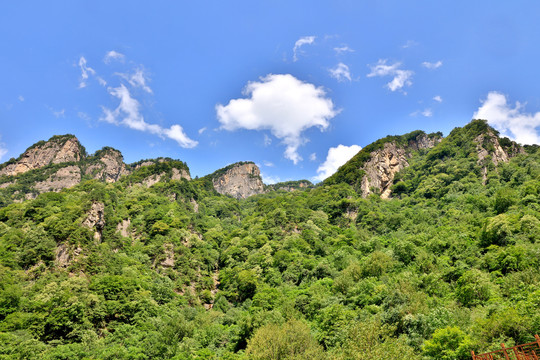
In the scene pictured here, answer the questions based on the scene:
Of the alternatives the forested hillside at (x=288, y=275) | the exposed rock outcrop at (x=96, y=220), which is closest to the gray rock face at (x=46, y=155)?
the forested hillside at (x=288, y=275)

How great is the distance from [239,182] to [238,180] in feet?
5.11

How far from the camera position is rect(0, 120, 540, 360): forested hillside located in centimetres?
2641

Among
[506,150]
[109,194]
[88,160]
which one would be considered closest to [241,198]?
[88,160]

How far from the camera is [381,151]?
379ft

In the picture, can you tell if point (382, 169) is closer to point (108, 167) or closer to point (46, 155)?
point (108, 167)

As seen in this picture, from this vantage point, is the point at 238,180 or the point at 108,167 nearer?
the point at 108,167

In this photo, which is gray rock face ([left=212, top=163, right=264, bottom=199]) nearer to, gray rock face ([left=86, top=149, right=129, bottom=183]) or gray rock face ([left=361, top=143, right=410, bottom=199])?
gray rock face ([left=86, top=149, right=129, bottom=183])

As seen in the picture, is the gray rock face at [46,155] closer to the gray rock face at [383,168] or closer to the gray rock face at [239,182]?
the gray rock face at [239,182]

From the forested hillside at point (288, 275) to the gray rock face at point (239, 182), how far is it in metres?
89.5

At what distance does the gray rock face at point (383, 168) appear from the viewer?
105688mm

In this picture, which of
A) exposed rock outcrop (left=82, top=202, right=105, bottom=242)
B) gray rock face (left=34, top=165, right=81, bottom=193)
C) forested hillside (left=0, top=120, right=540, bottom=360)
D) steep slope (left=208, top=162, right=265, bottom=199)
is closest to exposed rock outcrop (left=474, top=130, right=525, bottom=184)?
forested hillside (left=0, top=120, right=540, bottom=360)

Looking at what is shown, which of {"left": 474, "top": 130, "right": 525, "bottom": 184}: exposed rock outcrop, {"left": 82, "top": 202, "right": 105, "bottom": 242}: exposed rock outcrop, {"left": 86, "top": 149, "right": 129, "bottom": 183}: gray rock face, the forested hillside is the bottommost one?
the forested hillside

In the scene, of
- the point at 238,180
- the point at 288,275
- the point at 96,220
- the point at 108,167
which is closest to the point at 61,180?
the point at 108,167

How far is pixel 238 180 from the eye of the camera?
185 m
